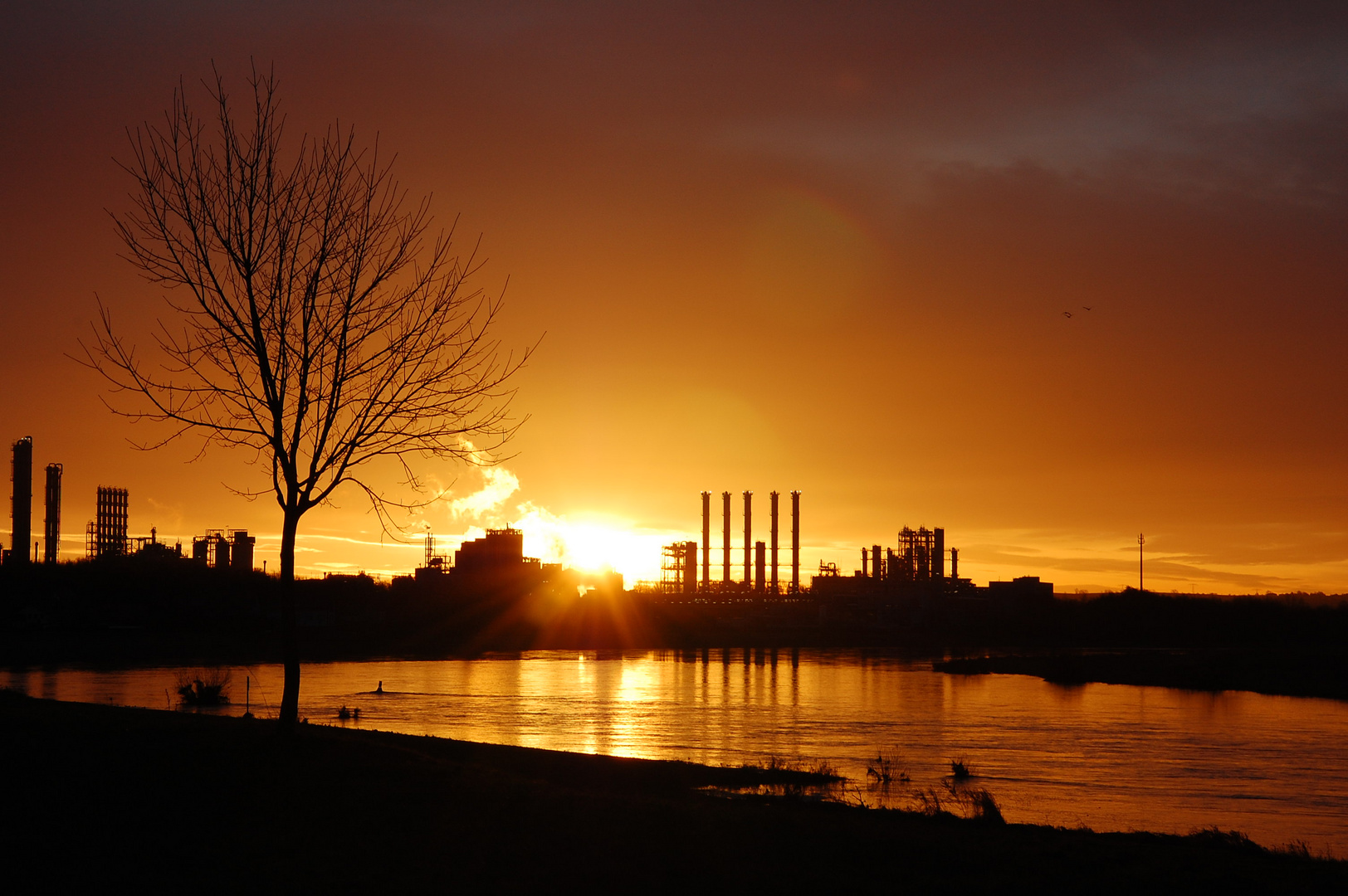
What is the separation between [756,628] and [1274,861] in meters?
119

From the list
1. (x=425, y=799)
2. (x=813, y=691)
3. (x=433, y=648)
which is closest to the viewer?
(x=425, y=799)

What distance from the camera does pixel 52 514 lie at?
4958 inches

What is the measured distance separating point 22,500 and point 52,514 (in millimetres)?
5950

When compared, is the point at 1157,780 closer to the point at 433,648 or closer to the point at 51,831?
the point at 51,831

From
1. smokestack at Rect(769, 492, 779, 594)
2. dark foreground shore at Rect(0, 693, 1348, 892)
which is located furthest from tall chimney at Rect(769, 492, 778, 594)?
dark foreground shore at Rect(0, 693, 1348, 892)

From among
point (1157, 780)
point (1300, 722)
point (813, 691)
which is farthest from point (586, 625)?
point (1157, 780)

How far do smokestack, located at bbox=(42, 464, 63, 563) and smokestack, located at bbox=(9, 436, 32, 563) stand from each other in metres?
3.41

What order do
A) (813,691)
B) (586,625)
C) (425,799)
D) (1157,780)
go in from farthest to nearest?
(586,625)
(813,691)
(1157,780)
(425,799)

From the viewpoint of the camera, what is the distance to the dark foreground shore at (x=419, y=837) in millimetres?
10961

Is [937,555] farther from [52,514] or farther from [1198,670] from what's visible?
[52,514]

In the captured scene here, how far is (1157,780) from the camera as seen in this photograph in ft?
120

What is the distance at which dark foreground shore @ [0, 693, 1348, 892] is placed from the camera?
36.0 ft

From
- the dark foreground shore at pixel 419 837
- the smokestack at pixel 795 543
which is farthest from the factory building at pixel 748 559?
the dark foreground shore at pixel 419 837

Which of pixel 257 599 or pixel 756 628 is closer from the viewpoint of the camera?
pixel 257 599
